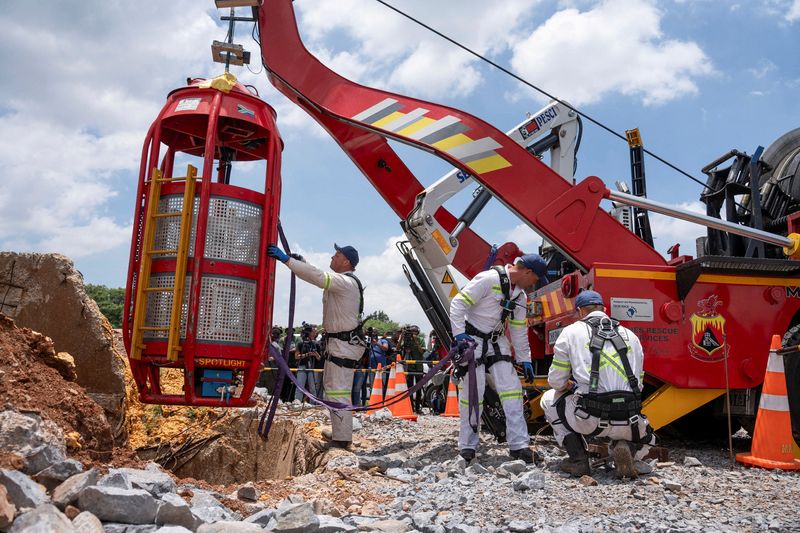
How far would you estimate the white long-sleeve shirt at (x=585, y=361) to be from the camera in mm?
4859

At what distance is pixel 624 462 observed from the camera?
4633 millimetres

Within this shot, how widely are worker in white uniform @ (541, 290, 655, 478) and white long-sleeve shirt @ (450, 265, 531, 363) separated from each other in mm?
751

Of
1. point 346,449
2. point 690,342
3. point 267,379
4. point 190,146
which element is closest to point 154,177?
point 190,146

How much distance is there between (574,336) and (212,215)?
281 centimetres

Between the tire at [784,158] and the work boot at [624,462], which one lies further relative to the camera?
the tire at [784,158]

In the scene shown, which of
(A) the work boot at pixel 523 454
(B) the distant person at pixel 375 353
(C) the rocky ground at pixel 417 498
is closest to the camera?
(C) the rocky ground at pixel 417 498

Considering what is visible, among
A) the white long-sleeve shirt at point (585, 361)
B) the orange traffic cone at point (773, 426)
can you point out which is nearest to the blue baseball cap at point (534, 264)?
the white long-sleeve shirt at point (585, 361)

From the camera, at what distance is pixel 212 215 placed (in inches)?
184

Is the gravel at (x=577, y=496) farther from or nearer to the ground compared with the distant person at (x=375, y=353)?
nearer to the ground

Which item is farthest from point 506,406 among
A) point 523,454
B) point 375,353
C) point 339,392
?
point 375,353

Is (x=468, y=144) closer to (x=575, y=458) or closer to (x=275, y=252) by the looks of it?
(x=275, y=252)

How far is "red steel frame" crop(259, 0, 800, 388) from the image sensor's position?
230 inches

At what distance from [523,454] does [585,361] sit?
98cm

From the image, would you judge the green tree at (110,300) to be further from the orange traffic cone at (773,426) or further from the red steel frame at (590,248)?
the orange traffic cone at (773,426)
